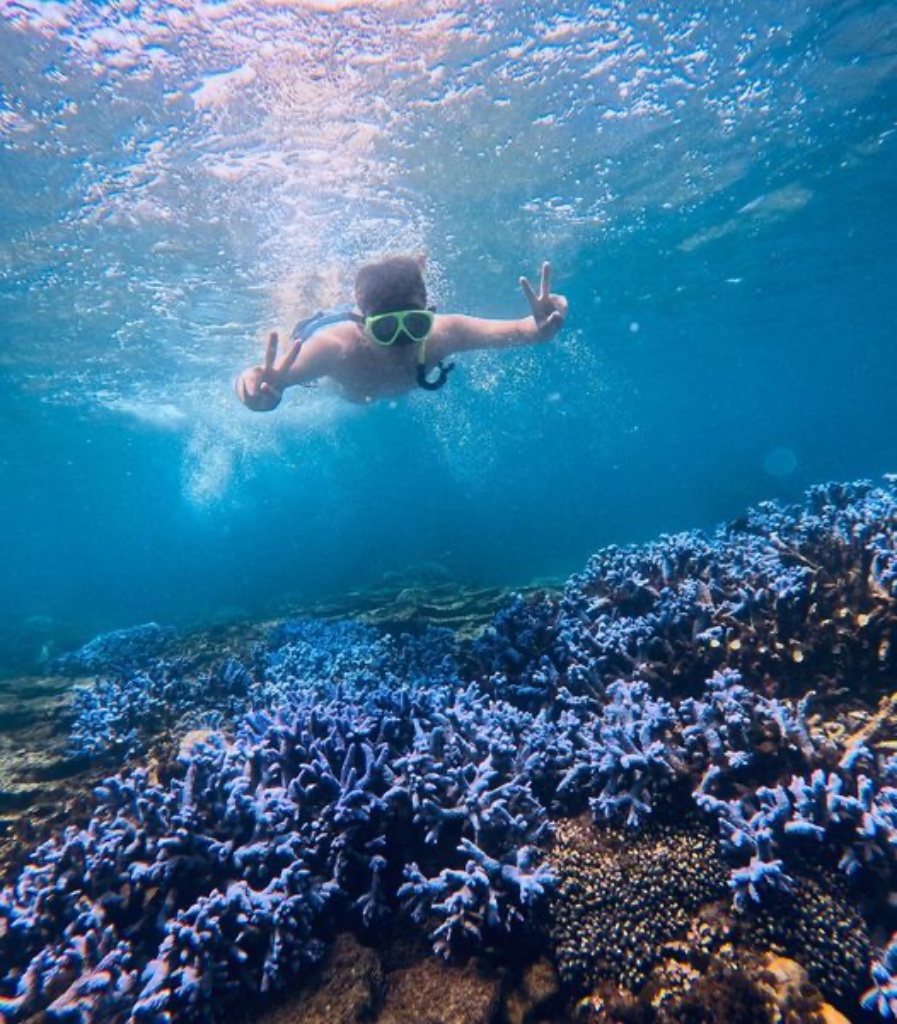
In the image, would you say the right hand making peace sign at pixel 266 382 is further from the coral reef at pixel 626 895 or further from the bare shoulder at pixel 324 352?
the coral reef at pixel 626 895

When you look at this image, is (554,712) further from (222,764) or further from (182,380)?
(182,380)

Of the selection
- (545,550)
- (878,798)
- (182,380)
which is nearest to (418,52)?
(878,798)

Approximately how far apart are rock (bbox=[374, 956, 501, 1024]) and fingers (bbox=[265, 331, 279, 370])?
4.71m

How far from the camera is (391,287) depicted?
537 cm

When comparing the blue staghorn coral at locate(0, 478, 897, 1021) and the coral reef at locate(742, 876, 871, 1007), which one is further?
the blue staghorn coral at locate(0, 478, 897, 1021)

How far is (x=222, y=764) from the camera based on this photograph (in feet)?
12.0

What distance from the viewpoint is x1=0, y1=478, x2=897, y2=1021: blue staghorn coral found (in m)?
2.78

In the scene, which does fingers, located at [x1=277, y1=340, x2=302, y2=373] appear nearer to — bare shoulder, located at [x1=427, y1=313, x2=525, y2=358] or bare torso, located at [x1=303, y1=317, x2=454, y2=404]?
bare torso, located at [x1=303, y1=317, x2=454, y2=404]

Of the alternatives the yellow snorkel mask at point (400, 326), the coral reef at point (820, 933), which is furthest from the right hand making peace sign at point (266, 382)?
the coral reef at point (820, 933)

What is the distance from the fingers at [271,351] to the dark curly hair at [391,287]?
1.06 metres

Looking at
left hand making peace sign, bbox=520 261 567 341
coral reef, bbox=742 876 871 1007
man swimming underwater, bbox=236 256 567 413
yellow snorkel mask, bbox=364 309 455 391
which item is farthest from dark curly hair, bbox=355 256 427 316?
coral reef, bbox=742 876 871 1007

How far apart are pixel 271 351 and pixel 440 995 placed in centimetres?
485

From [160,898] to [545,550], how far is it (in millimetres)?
37871

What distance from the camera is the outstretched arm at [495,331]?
19.8ft
